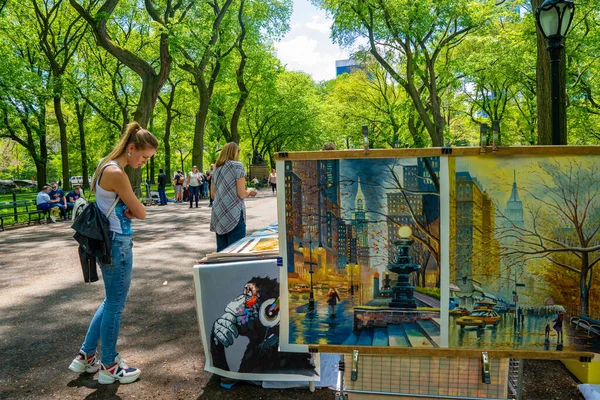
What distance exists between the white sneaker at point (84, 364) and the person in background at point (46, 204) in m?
14.0

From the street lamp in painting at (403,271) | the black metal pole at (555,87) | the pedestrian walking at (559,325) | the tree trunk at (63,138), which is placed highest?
Answer: the tree trunk at (63,138)

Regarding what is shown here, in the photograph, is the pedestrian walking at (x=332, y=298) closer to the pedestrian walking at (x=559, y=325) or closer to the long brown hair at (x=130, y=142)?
the pedestrian walking at (x=559, y=325)

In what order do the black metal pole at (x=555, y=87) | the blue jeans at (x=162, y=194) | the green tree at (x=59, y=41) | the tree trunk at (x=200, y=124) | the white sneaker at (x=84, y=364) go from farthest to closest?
the tree trunk at (x=200, y=124)
the green tree at (x=59, y=41)
the blue jeans at (x=162, y=194)
the black metal pole at (x=555, y=87)
the white sneaker at (x=84, y=364)

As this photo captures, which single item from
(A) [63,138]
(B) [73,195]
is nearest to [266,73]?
(A) [63,138]

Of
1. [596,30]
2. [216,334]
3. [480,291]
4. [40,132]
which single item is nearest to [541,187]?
[480,291]

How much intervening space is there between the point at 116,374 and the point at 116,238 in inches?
44.3

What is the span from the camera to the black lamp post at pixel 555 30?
18.8 feet

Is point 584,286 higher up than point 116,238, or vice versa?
point 116,238

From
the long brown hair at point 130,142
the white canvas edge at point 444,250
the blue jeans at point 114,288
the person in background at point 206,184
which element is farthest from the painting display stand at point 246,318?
the person in background at point 206,184

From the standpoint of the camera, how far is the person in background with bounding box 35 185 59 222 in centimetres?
1608

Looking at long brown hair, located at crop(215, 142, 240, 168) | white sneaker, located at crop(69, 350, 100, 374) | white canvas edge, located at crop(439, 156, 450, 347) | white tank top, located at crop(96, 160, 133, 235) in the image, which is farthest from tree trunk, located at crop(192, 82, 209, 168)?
white canvas edge, located at crop(439, 156, 450, 347)

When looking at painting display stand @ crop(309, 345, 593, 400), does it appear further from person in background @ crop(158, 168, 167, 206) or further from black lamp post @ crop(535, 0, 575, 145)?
person in background @ crop(158, 168, 167, 206)

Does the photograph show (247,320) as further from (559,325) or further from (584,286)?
(584,286)

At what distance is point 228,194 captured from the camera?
516 centimetres
